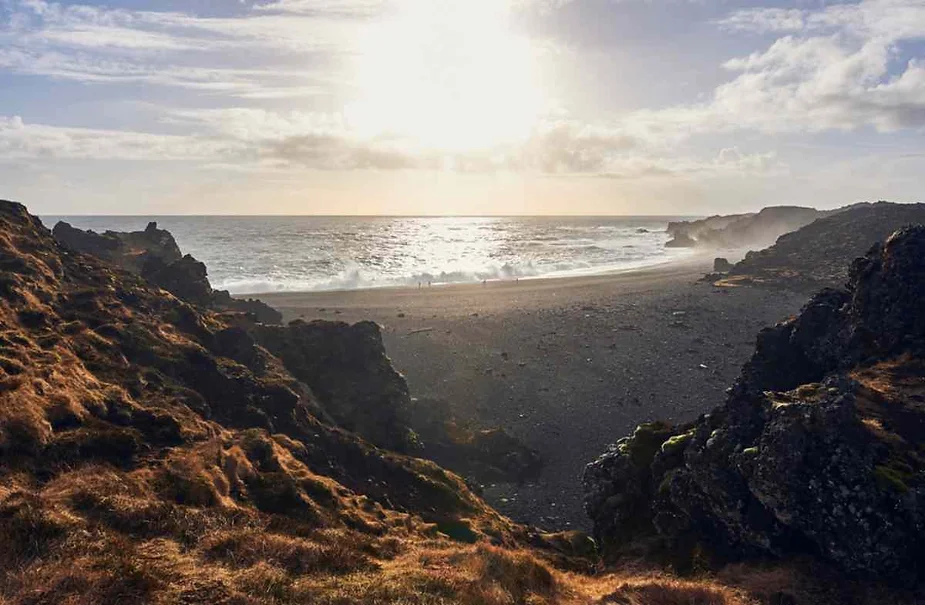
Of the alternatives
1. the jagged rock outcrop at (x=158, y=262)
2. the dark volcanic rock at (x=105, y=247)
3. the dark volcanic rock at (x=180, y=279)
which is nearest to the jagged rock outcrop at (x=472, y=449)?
the jagged rock outcrop at (x=158, y=262)

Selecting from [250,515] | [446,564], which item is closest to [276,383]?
[250,515]

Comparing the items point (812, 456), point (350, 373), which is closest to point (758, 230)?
point (350, 373)

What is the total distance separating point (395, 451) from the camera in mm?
24172

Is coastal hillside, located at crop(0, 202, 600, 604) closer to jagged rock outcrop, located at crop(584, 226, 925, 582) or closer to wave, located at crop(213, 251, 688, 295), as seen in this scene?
jagged rock outcrop, located at crop(584, 226, 925, 582)

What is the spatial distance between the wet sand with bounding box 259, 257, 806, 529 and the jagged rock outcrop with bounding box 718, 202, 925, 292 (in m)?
6.93

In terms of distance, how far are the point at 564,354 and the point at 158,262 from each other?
28.6m

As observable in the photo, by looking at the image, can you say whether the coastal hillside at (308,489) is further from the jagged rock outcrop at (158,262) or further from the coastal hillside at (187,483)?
the jagged rock outcrop at (158,262)

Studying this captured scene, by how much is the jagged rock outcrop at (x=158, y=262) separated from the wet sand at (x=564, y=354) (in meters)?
12.1

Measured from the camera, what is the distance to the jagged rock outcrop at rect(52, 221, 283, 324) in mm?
33781

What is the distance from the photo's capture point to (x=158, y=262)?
114ft

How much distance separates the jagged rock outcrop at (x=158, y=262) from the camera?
111 ft

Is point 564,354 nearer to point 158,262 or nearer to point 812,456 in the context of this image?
point 158,262

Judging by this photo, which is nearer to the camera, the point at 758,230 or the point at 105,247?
the point at 105,247

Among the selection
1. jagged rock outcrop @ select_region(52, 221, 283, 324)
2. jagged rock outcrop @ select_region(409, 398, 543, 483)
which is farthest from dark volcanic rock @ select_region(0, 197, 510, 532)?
jagged rock outcrop @ select_region(52, 221, 283, 324)
